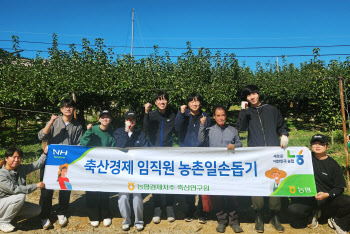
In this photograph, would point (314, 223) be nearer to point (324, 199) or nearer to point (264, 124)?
point (324, 199)

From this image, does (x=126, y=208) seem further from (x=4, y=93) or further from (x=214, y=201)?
(x=4, y=93)

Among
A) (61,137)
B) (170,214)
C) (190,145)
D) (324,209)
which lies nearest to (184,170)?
(190,145)

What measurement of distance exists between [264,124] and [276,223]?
1.42 meters

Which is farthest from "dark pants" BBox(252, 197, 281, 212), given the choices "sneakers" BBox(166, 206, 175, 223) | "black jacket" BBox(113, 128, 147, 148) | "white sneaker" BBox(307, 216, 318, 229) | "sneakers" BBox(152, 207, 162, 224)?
"black jacket" BBox(113, 128, 147, 148)

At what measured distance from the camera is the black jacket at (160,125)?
386 cm

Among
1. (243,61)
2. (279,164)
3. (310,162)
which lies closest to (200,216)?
(279,164)

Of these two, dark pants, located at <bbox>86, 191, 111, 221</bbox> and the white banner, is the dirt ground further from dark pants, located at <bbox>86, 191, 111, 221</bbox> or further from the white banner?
the white banner

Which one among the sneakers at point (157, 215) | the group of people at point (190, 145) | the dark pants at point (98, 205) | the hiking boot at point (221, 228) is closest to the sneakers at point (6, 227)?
the group of people at point (190, 145)

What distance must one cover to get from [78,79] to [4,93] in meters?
2.40

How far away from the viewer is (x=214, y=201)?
3543mm

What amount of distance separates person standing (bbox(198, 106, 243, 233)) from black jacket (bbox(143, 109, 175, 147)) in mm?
624

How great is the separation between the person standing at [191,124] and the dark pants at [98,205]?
1.28 m

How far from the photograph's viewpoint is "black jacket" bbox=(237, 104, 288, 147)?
3502 mm

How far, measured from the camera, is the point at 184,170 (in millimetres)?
3590
